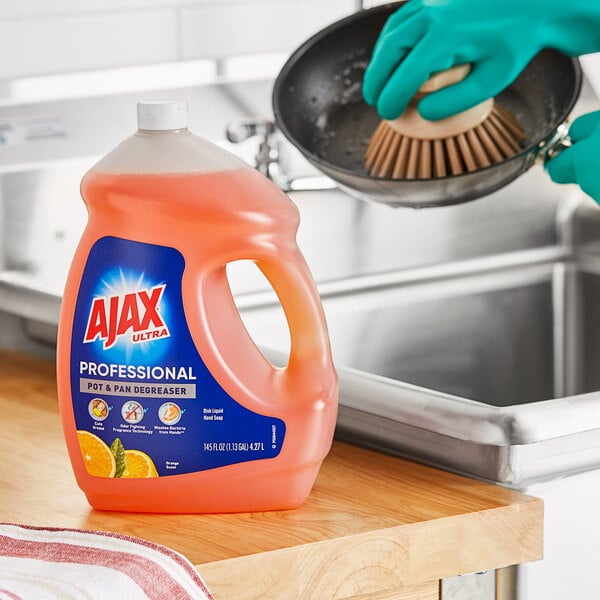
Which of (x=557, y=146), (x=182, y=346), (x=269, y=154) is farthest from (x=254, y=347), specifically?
(x=269, y=154)

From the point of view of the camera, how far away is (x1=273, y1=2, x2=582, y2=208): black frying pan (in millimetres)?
1120

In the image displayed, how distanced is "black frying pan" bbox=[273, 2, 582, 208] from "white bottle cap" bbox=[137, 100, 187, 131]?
0.32m

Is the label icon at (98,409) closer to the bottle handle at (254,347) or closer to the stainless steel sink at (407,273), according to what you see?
the bottle handle at (254,347)

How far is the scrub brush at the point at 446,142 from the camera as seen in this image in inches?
43.4

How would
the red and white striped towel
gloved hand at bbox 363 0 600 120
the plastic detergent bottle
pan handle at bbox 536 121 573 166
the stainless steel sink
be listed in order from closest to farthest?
the red and white striped towel
the plastic detergent bottle
gloved hand at bbox 363 0 600 120
pan handle at bbox 536 121 573 166
the stainless steel sink

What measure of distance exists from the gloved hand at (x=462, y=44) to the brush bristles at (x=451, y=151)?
0.04 metres

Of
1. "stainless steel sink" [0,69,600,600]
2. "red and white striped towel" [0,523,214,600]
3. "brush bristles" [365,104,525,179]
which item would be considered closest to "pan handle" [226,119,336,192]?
"stainless steel sink" [0,69,600,600]

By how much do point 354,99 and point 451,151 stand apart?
Answer: 148 mm

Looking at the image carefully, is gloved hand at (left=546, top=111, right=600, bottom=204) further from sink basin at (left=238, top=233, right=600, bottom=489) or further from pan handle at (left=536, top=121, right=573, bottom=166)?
sink basin at (left=238, top=233, right=600, bottom=489)

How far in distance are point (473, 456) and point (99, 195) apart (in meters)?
0.29

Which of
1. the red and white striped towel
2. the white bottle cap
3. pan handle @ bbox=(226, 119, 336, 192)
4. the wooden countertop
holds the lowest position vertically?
the red and white striped towel

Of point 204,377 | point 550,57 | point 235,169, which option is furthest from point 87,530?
point 550,57

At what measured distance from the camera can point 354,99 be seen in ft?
4.00

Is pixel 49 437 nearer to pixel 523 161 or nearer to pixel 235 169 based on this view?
pixel 235 169
